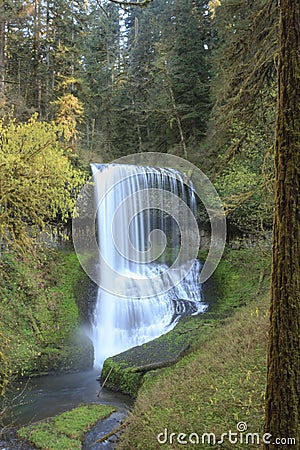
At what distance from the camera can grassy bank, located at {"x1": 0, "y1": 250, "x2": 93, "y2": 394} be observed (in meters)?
11.0

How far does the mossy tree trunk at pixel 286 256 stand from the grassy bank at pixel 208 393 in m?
1.94

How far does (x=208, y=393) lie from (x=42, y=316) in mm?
7863

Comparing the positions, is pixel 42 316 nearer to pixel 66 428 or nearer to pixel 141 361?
pixel 141 361

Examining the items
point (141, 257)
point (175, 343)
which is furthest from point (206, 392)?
point (141, 257)

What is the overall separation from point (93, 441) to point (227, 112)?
6.08 m

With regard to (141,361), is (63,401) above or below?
below

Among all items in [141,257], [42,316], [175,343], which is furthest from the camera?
[141,257]

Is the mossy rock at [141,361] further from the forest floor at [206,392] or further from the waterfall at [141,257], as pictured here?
the waterfall at [141,257]

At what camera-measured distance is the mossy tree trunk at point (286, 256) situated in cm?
276

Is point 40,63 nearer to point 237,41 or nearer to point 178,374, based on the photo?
point 237,41

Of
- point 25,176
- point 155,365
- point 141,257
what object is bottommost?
point 155,365

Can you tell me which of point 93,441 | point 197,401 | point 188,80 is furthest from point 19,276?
point 188,80

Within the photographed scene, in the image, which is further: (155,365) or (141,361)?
(141,361)

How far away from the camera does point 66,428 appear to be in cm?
730
